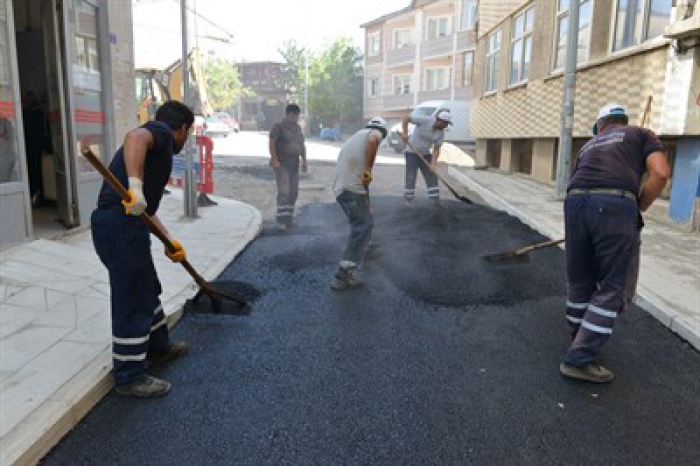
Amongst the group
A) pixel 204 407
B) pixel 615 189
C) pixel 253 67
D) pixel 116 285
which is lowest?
pixel 204 407

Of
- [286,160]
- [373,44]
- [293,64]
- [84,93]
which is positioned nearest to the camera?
[84,93]

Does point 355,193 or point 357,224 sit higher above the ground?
point 355,193

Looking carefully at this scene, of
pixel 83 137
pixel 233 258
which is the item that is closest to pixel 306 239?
pixel 233 258

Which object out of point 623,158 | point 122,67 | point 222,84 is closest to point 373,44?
point 222,84

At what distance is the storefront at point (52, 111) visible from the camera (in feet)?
17.8

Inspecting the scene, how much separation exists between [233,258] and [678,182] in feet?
19.6

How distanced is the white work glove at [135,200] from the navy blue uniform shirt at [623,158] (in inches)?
105

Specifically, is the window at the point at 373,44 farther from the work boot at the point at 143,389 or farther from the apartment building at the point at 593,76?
the work boot at the point at 143,389

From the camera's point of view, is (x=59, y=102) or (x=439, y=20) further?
(x=439, y=20)

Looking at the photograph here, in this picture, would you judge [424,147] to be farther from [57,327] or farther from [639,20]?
[57,327]

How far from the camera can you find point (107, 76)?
727 centimetres

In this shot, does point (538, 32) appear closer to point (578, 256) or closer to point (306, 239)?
point (306, 239)

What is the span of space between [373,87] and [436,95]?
7.65 meters

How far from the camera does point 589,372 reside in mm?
3434
